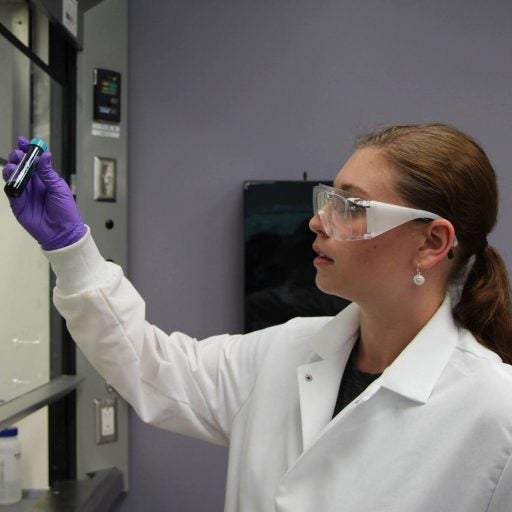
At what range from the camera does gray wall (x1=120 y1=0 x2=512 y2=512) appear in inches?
82.8

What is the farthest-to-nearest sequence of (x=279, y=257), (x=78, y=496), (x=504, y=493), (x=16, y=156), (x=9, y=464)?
(x=279, y=257) < (x=78, y=496) < (x=9, y=464) < (x=16, y=156) < (x=504, y=493)

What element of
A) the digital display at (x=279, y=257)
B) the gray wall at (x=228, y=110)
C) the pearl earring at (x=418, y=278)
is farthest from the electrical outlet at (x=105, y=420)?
the pearl earring at (x=418, y=278)

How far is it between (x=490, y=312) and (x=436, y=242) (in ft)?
0.56

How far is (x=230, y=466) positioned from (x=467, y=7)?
69.1 inches

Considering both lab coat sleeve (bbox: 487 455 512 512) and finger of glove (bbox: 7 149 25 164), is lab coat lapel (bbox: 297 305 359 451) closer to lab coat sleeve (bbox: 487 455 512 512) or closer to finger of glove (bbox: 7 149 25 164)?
lab coat sleeve (bbox: 487 455 512 512)

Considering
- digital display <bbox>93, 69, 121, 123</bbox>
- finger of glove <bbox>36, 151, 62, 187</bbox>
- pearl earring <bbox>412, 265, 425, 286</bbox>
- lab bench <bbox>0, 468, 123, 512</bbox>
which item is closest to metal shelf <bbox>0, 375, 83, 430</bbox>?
lab bench <bbox>0, 468, 123, 512</bbox>

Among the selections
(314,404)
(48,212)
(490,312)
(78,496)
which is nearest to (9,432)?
(78,496)

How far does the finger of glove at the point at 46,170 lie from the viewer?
1062mm

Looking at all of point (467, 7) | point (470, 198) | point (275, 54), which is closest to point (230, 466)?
point (470, 198)

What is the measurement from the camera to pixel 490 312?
1140 mm

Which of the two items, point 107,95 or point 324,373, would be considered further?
point 107,95

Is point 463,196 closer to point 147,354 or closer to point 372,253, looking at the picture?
point 372,253

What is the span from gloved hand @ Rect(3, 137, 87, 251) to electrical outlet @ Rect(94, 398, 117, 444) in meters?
1.06

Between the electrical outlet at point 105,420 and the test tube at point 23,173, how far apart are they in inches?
45.9
